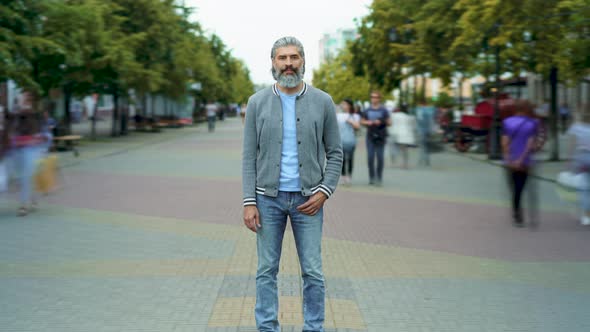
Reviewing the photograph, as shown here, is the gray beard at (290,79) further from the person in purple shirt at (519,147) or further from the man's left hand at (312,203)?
the person in purple shirt at (519,147)

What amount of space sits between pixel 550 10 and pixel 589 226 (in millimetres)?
5933

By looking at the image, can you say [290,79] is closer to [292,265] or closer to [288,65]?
[288,65]

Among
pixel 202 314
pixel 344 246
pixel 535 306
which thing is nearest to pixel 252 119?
pixel 202 314

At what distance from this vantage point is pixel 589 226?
993 centimetres

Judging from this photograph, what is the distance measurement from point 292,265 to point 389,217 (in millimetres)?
3831

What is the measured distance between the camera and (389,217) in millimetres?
10859

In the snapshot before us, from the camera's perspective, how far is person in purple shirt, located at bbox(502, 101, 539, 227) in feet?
32.1

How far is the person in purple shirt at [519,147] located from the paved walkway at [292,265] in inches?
21.4

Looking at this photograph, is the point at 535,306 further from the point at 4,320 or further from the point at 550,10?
the point at 550,10

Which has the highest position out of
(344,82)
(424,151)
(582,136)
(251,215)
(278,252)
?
(344,82)

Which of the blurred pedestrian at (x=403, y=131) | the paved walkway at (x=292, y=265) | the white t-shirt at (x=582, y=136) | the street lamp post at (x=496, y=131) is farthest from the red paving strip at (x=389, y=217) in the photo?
the street lamp post at (x=496, y=131)

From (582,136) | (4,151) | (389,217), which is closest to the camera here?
(582,136)

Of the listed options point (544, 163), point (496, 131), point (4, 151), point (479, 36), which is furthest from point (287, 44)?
point (496, 131)

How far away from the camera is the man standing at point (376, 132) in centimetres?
1557
